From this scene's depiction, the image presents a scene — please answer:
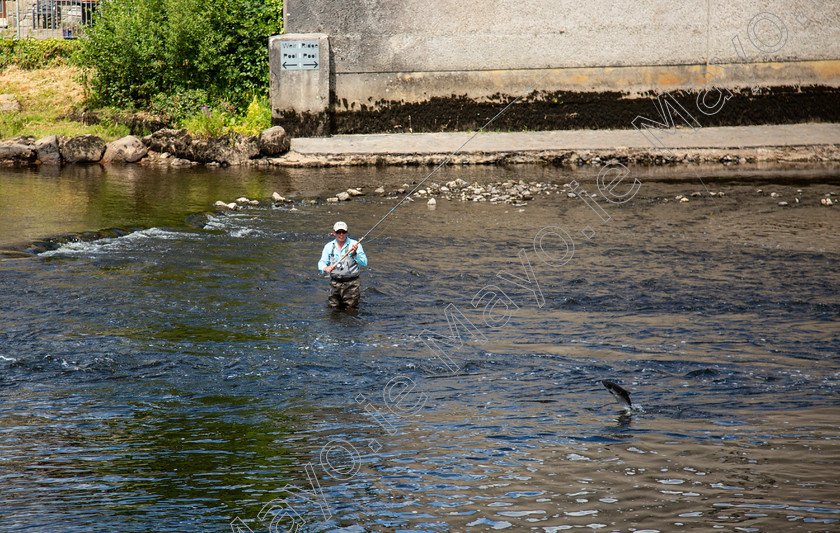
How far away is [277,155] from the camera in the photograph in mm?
21328

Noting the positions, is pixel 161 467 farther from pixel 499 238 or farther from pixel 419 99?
Answer: pixel 419 99

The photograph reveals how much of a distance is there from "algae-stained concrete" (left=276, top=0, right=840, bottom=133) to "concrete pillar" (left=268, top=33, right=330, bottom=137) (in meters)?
0.43

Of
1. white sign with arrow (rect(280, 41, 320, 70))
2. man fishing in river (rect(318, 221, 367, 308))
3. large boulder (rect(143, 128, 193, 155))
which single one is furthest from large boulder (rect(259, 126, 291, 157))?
man fishing in river (rect(318, 221, 367, 308))

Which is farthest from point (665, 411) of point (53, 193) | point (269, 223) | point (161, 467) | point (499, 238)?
point (53, 193)

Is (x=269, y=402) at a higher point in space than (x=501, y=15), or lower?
lower

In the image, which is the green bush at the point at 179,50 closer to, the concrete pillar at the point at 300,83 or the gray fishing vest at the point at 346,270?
the concrete pillar at the point at 300,83

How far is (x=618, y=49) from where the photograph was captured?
21.8m

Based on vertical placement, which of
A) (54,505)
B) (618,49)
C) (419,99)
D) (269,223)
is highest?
(618,49)

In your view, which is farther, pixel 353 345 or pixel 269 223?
pixel 269 223

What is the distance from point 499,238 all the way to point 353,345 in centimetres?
549

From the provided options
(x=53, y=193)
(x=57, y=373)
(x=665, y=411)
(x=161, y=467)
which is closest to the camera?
(x=161, y=467)

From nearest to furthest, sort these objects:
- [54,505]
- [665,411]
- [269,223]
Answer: [54,505] < [665,411] < [269,223]

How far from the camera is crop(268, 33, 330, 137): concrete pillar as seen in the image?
21.6 metres

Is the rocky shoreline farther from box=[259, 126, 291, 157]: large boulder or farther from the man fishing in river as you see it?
the man fishing in river
